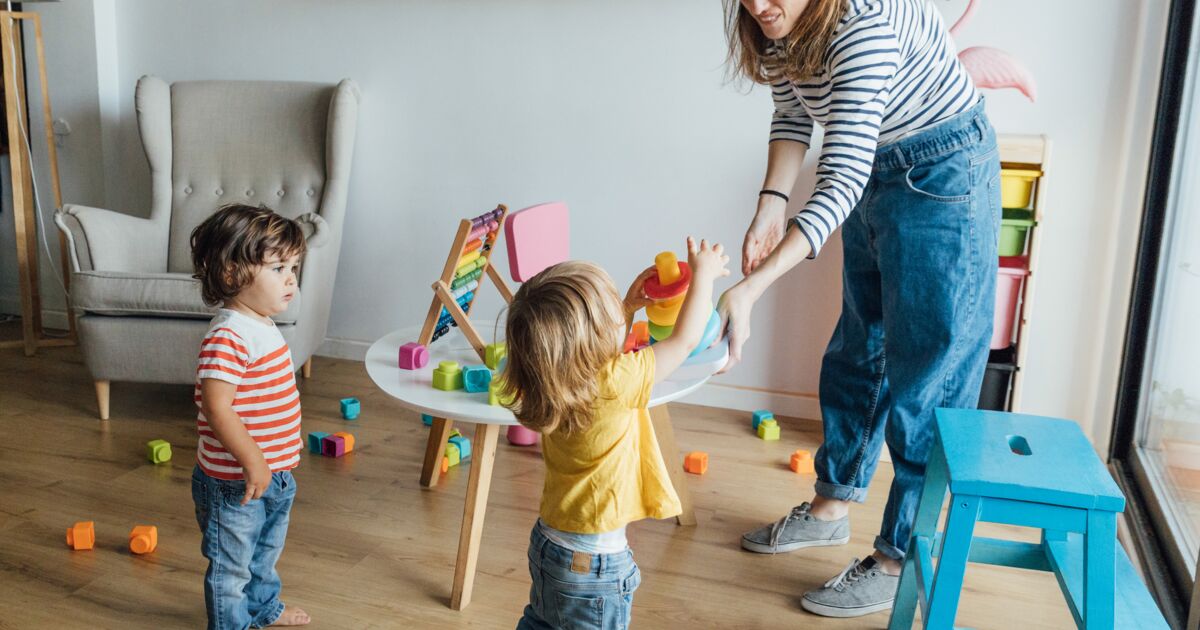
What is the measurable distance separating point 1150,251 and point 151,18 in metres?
3.52

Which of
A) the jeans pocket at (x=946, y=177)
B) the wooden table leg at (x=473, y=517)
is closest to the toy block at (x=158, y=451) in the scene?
the wooden table leg at (x=473, y=517)

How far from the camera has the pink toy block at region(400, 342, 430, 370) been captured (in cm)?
222

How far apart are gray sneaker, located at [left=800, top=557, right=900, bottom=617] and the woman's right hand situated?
2.22 feet

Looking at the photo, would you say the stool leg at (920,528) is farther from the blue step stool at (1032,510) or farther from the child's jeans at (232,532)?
the child's jeans at (232,532)

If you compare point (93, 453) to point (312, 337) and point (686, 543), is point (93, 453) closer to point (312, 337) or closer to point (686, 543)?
point (312, 337)

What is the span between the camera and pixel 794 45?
5.44 feet

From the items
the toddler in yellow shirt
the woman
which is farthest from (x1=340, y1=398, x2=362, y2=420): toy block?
the toddler in yellow shirt

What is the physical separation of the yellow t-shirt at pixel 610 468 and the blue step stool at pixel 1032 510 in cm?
42

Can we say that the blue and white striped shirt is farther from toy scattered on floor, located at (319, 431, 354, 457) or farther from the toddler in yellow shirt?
toy scattered on floor, located at (319, 431, 354, 457)

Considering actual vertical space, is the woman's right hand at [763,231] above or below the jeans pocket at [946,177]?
below

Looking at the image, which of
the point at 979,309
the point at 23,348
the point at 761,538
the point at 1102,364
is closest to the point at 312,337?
the point at 23,348

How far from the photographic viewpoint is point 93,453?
8.96ft

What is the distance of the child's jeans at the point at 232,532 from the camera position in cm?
169

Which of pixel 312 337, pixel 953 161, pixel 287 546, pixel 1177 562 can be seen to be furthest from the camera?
pixel 312 337
